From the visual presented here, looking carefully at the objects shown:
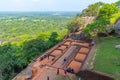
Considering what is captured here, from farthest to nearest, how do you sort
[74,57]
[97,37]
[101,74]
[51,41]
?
[51,41] → [97,37] → [74,57] → [101,74]

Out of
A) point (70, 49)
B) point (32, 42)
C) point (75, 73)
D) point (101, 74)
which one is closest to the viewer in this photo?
point (101, 74)

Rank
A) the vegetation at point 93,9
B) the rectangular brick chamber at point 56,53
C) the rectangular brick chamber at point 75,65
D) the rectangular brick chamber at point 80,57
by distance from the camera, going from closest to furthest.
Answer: the rectangular brick chamber at point 75,65 → the rectangular brick chamber at point 80,57 → the rectangular brick chamber at point 56,53 → the vegetation at point 93,9

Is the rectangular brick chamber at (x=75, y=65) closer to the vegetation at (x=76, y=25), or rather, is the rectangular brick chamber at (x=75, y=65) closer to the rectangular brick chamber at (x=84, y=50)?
the rectangular brick chamber at (x=84, y=50)

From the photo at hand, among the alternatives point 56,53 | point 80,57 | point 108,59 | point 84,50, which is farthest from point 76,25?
point 108,59

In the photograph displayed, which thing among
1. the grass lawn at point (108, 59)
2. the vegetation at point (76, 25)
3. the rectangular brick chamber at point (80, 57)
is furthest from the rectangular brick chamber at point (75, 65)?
the vegetation at point (76, 25)

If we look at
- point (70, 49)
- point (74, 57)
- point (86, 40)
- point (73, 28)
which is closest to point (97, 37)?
point (86, 40)

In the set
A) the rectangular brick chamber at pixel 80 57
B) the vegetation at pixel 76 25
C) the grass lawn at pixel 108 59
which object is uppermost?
the vegetation at pixel 76 25

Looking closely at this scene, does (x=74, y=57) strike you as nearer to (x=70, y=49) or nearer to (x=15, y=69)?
(x=70, y=49)

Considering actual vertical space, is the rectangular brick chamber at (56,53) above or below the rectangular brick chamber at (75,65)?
below
